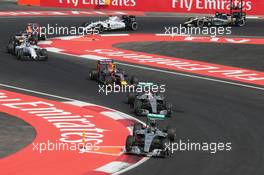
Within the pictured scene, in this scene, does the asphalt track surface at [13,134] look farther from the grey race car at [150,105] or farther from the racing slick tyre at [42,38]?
the racing slick tyre at [42,38]

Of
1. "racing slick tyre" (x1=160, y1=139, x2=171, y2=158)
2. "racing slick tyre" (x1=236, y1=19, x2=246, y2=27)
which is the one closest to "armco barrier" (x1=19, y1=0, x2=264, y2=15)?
"racing slick tyre" (x1=236, y1=19, x2=246, y2=27)

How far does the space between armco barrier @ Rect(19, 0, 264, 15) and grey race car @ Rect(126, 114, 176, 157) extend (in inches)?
1648

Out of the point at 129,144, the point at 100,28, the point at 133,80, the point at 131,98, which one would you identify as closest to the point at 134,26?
the point at 100,28

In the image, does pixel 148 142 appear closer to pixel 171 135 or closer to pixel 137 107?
pixel 171 135

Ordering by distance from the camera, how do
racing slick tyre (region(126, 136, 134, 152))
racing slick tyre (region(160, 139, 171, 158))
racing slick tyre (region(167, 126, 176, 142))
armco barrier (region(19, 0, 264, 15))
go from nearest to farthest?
racing slick tyre (region(160, 139, 171, 158)) < racing slick tyre (region(126, 136, 134, 152)) < racing slick tyre (region(167, 126, 176, 142)) < armco barrier (region(19, 0, 264, 15))

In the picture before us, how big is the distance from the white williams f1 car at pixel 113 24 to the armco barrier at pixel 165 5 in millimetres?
10284

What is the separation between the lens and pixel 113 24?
55.0m

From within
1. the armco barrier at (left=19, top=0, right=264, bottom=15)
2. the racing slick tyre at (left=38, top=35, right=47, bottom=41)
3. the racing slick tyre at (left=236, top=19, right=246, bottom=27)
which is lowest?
the racing slick tyre at (left=236, top=19, right=246, bottom=27)

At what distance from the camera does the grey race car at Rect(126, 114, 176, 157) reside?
74.5ft

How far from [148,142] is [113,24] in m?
32.6

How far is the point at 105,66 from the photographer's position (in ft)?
118

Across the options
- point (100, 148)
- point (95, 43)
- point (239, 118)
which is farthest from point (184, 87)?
point (95, 43)

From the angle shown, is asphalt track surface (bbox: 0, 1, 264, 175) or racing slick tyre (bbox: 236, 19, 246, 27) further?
racing slick tyre (bbox: 236, 19, 246, 27)

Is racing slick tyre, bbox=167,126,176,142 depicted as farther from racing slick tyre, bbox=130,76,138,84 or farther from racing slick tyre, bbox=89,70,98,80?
racing slick tyre, bbox=89,70,98,80
